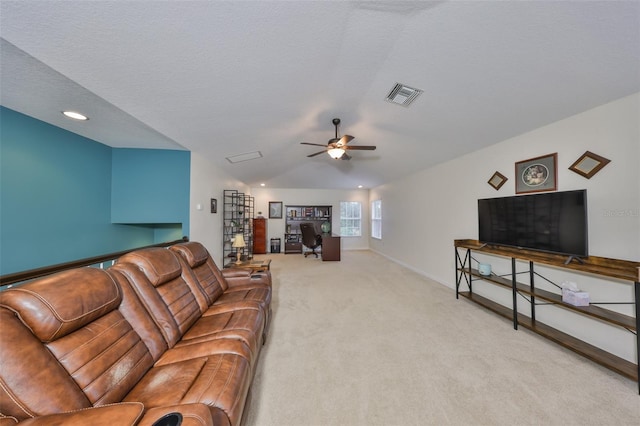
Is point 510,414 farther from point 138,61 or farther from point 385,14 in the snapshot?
point 138,61

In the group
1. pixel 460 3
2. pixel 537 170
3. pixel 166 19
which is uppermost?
pixel 460 3

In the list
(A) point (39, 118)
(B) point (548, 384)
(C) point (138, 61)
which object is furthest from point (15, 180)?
(B) point (548, 384)

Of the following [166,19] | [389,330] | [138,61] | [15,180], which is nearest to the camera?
[166,19]

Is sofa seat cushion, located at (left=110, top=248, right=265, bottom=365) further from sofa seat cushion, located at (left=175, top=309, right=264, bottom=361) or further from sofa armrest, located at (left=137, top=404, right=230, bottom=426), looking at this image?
sofa armrest, located at (left=137, top=404, right=230, bottom=426)

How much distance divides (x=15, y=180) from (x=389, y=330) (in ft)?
13.8

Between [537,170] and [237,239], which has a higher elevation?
[537,170]

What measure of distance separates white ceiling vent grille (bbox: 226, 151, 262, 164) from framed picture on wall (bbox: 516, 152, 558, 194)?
3.88m

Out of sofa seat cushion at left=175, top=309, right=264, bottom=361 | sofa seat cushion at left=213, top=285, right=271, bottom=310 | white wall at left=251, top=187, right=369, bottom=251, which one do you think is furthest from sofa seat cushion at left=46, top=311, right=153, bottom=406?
white wall at left=251, top=187, right=369, bottom=251

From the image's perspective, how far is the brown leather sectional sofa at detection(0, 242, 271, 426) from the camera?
812mm

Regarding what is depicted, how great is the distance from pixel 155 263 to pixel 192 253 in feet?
1.84

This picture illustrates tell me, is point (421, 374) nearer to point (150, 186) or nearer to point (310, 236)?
point (150, 186)

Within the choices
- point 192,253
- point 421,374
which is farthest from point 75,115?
point 421,374

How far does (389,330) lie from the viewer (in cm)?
252

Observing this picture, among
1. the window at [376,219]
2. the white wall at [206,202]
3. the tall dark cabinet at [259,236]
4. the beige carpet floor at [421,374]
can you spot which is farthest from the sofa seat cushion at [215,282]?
the window at [376,219]
